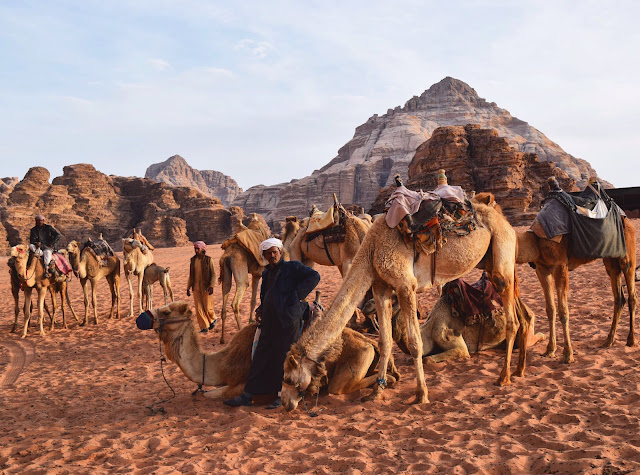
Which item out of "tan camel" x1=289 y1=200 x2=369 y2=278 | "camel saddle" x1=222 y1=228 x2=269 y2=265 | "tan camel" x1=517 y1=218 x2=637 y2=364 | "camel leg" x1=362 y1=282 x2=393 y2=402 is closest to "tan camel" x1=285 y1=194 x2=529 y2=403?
"camel leg" x1=362 y1=282 x2=393 y2=402

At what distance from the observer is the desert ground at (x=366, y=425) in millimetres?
3900

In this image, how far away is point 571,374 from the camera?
576 cm

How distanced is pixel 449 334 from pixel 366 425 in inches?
101

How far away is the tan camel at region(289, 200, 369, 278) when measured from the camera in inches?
328

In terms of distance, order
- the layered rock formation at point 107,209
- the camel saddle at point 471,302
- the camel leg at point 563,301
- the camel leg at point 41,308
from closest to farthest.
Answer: the camel leg at point 563,301 < the camel saddle at point 471,302 < the camel leg at point 41,308 < the layered rock formation at point 107,209

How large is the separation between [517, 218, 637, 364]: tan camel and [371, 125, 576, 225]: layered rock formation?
1816 inches

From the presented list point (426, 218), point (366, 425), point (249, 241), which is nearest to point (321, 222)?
point (249, 241)

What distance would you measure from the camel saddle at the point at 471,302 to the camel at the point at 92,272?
10.0 metres

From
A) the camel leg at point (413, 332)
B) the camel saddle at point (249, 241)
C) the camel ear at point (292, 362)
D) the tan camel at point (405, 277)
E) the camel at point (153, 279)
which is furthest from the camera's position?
the camel at point (153, 279)

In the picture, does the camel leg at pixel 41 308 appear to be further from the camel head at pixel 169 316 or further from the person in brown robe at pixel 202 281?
the camel head at pixel 169 316

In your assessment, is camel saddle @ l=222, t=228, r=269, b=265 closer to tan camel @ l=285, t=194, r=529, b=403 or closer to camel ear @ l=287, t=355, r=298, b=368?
tan camel @ l=285, t=194, r=529, b=403

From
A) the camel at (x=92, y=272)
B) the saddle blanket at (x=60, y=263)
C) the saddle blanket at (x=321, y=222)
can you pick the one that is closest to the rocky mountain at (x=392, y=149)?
the camel at (x=92, y=272)

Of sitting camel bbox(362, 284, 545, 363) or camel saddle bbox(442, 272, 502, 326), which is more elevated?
camel saddle bbox(442, 272, 502, 326)

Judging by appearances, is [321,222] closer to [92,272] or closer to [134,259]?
[134,259]
